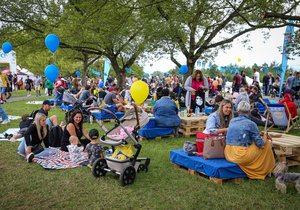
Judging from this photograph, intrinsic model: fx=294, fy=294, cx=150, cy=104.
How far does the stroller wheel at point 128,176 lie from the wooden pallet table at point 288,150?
2.87 metres

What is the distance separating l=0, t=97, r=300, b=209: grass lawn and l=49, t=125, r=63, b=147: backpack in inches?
45.8

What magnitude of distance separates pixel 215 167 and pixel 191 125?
4150mm

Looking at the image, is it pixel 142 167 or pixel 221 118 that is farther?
pixel 221 118

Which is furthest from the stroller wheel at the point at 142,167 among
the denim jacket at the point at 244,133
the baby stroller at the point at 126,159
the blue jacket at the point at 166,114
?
Result: the blue jacket at the point at 166,114

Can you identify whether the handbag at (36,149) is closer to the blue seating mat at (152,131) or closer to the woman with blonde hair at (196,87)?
the blue seating mat at (152,131)

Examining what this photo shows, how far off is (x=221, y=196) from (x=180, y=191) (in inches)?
25.1

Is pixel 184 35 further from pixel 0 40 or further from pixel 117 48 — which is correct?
pixel 0 40

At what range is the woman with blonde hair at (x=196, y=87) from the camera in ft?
34.1

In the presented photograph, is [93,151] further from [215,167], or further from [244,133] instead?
[244,133]

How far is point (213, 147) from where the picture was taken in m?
5.36

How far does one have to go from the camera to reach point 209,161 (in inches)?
209

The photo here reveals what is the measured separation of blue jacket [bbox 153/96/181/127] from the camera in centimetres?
859

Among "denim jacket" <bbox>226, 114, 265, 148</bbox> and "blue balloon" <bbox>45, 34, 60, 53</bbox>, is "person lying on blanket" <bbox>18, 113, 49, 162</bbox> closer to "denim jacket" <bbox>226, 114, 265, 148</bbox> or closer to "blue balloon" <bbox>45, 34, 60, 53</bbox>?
"denim jacket" <bbox>226, 114, 265, 148</bbox>

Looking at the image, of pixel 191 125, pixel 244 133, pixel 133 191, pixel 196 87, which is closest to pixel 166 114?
pixel 191 125
